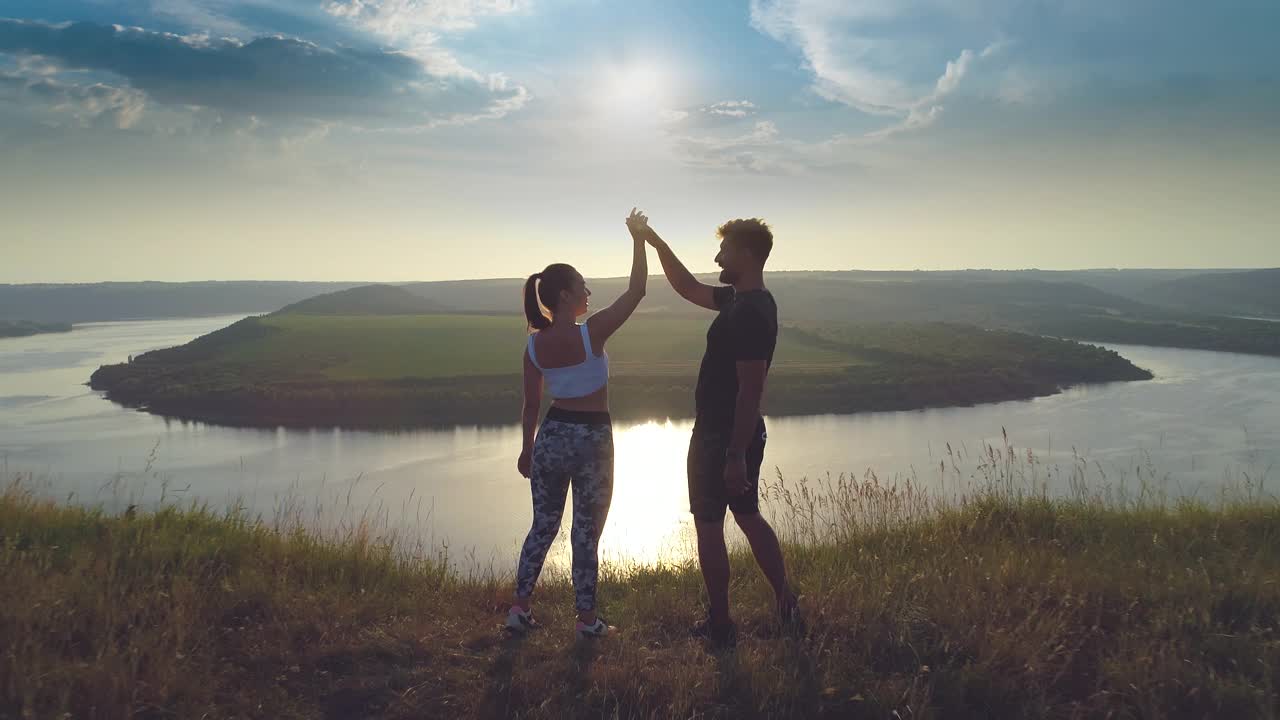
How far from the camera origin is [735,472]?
3.48 meters

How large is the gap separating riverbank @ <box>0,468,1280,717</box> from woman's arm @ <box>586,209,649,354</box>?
1.53m

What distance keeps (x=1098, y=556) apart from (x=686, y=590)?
252 cm

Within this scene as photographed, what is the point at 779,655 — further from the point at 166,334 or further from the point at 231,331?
the point at 166,334

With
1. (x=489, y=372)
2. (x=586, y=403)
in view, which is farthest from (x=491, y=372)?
(x=586, y=403)

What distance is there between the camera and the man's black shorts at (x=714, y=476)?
3645 millimetres

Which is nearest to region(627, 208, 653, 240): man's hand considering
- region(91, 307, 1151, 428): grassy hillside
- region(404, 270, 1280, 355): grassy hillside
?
region(91, 307, 1151, 428): grassy hillside

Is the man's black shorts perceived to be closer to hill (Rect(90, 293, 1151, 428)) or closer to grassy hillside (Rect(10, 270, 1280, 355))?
hill (Rect(90, 293, 1151, 428))

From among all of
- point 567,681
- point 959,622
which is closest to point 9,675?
point 567,681

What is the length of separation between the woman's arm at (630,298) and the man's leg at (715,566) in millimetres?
1047

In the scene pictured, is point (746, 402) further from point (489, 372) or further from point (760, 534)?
point (489, 372)

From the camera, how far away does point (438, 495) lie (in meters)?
31.5

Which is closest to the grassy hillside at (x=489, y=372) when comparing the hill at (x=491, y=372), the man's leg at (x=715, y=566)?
the hill at (x=491, y=372)

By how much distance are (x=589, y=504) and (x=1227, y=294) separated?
206 meters

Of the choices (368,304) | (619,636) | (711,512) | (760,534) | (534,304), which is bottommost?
(619,636)
